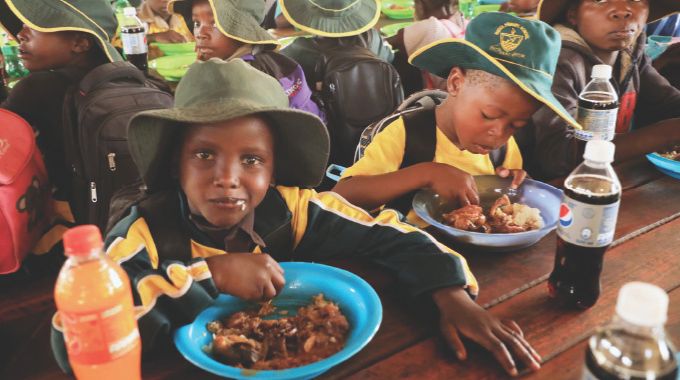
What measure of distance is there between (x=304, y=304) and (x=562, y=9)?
1879mm

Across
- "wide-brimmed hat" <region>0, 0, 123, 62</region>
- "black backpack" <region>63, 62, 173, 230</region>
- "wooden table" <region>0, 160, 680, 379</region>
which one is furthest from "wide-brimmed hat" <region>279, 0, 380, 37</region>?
"wooden table" <region>0, 160, 680, 379</region>

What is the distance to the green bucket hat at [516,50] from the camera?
1645mm

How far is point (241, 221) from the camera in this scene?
1422 mm

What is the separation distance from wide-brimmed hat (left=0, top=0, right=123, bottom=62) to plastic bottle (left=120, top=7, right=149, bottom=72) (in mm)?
310

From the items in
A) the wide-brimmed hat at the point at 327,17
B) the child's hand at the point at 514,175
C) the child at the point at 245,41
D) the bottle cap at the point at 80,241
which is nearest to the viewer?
the bottle cap at the point at 80,241

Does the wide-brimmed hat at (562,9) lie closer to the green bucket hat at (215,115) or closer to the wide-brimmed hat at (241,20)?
the wide-brimmed hat at (241,20)

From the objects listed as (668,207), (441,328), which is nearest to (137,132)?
(441,328)

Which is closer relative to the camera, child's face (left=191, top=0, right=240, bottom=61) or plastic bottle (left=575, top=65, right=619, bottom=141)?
plastic bottle (left=575, top=65, right=619, bottom=141)

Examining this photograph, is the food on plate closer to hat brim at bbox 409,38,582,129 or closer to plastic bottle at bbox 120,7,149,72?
hat brim at bbox 409,38,582,129

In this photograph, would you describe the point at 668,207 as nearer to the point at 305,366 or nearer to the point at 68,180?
the point at 305,366

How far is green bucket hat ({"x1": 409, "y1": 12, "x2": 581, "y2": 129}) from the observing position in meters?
1.64

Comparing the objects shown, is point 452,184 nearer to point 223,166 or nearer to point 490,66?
point 490,66

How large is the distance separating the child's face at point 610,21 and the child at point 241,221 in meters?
1.47

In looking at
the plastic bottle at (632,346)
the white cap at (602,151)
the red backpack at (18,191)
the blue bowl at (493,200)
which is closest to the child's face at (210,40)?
the red backpack at (18,191)
